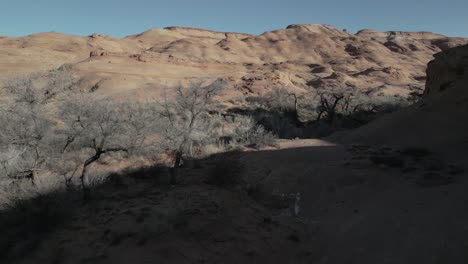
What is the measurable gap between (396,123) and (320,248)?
8.65m

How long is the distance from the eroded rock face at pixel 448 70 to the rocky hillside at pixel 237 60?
1687 centimetres

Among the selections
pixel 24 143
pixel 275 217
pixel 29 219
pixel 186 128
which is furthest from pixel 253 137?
pixel 29 219

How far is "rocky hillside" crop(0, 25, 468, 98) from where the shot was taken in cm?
3169

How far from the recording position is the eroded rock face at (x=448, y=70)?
1256 centimetres

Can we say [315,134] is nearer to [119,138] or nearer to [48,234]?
[119,138]

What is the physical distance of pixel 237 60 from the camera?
57.6 m

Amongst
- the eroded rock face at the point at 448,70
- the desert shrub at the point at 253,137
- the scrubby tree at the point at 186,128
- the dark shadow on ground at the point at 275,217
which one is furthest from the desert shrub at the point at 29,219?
the eroded rock face at the point at 448,70

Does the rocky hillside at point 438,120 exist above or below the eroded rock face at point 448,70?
below

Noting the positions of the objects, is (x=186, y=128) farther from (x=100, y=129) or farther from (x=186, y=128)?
(x=100, y=129)

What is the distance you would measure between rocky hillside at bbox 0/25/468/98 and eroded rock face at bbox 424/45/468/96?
16.9 metres

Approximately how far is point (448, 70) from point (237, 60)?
46322 mm

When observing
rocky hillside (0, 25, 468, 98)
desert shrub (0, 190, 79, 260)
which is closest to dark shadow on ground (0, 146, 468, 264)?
desert shrub (0, 190, 79, 260)

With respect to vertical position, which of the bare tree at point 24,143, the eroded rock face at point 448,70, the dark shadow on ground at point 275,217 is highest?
the eroded rock face at point 448,70

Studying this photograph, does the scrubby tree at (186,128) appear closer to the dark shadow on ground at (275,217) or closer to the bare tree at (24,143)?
the dark shadow on ground at (275,217)
